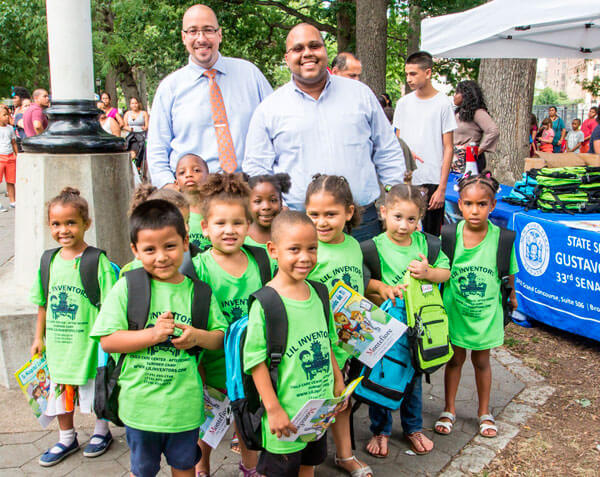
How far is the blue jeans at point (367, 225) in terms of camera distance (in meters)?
3.54

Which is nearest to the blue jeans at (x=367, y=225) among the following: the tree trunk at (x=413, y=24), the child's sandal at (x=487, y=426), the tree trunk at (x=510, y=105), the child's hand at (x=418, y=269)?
the child's hand at (x=418, y=269)

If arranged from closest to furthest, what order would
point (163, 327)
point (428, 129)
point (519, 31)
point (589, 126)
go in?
1. point (163, 327)
2. point (428, 129)
3. point (519, 31)
4. point (589, 126)

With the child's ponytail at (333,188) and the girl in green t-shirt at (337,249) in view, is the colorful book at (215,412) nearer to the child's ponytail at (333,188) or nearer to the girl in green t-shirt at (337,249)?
the girl in green t-shirt at (337,249)

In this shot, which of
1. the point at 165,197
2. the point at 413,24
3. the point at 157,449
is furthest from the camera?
the point at 413,24

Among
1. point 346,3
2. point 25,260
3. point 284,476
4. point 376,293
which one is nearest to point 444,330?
point 376,293

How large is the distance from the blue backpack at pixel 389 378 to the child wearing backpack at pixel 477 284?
0.52 metres

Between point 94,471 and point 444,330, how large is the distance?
6.50ft

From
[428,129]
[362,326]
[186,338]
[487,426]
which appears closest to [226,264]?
[186,338]

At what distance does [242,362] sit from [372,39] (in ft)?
34.7

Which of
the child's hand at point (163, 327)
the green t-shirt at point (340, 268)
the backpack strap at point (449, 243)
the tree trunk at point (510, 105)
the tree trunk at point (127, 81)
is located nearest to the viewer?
the child's hand at point (163, 327)

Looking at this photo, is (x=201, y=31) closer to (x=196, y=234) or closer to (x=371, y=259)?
(x=196, y=234)

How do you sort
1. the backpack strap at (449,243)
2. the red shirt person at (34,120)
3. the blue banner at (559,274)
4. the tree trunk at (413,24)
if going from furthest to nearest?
the tree trunk at (413,24) < the red shirt person at (34,120) < the blue banner at (559,274) < the backpack strap at (449,243)

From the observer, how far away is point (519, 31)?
6023 millimetres

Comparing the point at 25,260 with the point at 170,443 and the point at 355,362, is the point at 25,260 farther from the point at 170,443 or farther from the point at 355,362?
the point at 355,362
